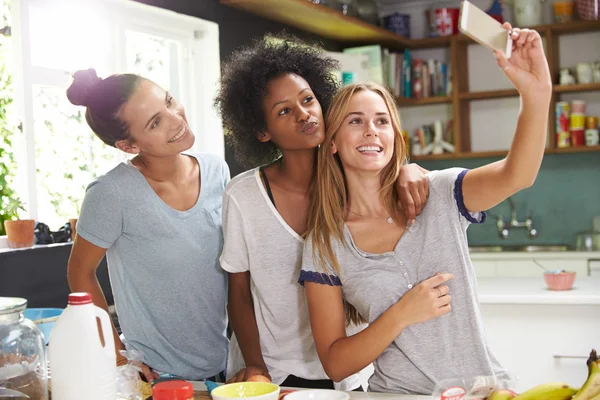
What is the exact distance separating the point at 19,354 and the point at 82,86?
2.64 ft

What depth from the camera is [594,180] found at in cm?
557

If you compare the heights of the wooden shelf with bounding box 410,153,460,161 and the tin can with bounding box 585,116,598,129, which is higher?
the tin can with bounding box 585,116,598,129

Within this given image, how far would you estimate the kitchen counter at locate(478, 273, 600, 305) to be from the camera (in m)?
3.16

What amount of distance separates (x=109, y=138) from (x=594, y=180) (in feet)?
14.7

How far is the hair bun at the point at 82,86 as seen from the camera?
6.56 feet

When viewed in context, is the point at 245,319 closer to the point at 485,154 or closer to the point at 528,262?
the point at 528,262

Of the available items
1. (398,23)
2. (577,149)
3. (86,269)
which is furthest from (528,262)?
→ (86,269)

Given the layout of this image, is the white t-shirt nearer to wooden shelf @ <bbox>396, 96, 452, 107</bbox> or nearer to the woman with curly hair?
the woman with curly hair

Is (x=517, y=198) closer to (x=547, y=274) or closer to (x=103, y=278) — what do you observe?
(x=547, y=274)

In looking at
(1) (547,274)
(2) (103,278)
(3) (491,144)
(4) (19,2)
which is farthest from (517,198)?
(4) (19,2)

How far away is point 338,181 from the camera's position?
194 cm

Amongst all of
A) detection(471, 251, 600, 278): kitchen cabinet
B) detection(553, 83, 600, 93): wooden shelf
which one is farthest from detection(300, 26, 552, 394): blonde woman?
detection(553, 83, 600, 93): wooden shelf

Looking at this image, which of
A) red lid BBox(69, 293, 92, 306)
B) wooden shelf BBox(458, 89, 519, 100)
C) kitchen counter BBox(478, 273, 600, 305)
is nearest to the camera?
red lid BBox(69, 293, 92, 306)

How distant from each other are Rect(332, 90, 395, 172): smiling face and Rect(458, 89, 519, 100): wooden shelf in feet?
12.9
